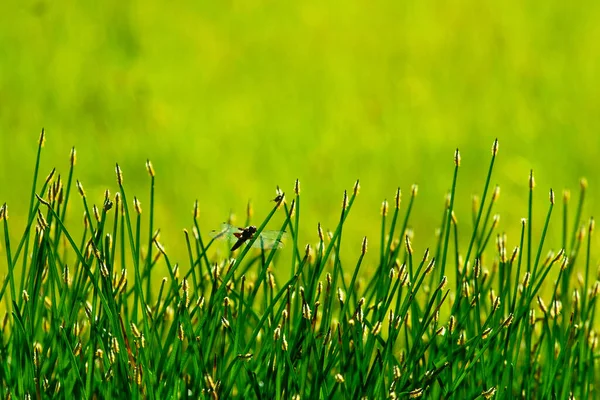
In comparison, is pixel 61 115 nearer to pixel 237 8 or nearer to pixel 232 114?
pixel 232 114

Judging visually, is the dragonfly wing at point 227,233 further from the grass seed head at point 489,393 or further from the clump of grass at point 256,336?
the grass seed head at point 489,393

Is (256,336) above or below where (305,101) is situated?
below

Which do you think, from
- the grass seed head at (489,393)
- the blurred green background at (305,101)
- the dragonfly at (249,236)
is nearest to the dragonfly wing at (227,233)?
the dragonfly at (249,236)

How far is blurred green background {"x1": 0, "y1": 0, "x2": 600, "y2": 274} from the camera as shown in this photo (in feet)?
17.7

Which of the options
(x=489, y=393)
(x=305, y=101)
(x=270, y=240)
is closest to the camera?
(x=489, y=393)

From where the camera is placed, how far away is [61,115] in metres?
5.88

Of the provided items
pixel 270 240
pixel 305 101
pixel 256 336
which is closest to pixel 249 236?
pixel 270 240

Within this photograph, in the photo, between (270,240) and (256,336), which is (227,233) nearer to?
(270,240)

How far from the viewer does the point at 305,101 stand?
19.8 ft

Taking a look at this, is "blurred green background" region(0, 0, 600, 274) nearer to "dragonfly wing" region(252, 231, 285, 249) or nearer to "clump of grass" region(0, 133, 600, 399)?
"clump of grass" region(0, 133, 600, 399)

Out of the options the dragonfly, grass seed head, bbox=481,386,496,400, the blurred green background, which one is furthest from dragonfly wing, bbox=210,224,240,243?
the blurred green background

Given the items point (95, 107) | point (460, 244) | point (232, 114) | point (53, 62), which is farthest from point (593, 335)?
point (53, 62)

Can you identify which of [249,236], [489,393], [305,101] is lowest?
[489,393]

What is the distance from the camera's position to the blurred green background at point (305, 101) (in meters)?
5.40
